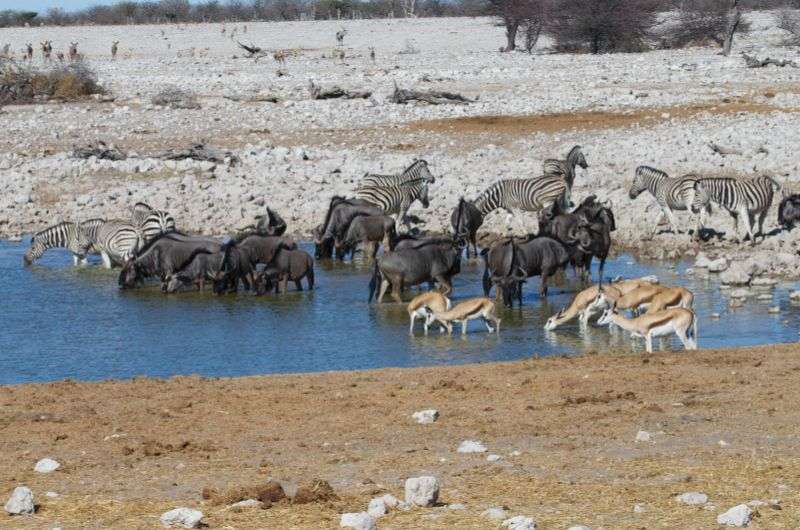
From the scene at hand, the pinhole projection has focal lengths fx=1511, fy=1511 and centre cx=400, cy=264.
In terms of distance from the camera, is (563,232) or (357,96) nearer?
(563,232)

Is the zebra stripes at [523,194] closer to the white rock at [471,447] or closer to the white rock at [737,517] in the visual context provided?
the white rock at [471,447]

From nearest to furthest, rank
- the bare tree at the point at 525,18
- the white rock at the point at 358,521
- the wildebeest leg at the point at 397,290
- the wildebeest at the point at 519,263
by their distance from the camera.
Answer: the white rock at the point at 358,521 → the wildebeest at the point at 519,263 → the wildebeest leg at the point at 397,290 → the bare tree at the point at 525,18

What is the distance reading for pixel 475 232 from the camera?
2089 centimetres

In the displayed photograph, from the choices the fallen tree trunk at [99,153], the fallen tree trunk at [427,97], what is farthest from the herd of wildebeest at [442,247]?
the fallen tree trunk at [427,97]

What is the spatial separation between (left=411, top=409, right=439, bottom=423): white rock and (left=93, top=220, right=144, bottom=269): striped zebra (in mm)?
11042

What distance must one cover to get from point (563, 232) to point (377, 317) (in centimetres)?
385

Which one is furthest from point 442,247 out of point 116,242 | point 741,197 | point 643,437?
point 643,437

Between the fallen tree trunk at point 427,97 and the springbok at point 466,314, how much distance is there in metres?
18.7

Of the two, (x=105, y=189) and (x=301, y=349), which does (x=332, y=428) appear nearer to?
(x=301, y=349)

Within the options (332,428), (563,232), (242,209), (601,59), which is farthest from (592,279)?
(601,59)

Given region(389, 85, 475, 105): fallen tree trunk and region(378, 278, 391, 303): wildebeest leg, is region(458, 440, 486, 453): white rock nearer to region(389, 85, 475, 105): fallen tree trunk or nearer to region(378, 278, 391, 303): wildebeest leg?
region(378, 278, 391, 303): wildebeest leg

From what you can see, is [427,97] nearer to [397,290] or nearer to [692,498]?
[397,290]

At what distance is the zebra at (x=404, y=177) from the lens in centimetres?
2315

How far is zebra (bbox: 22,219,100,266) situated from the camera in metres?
20.6
